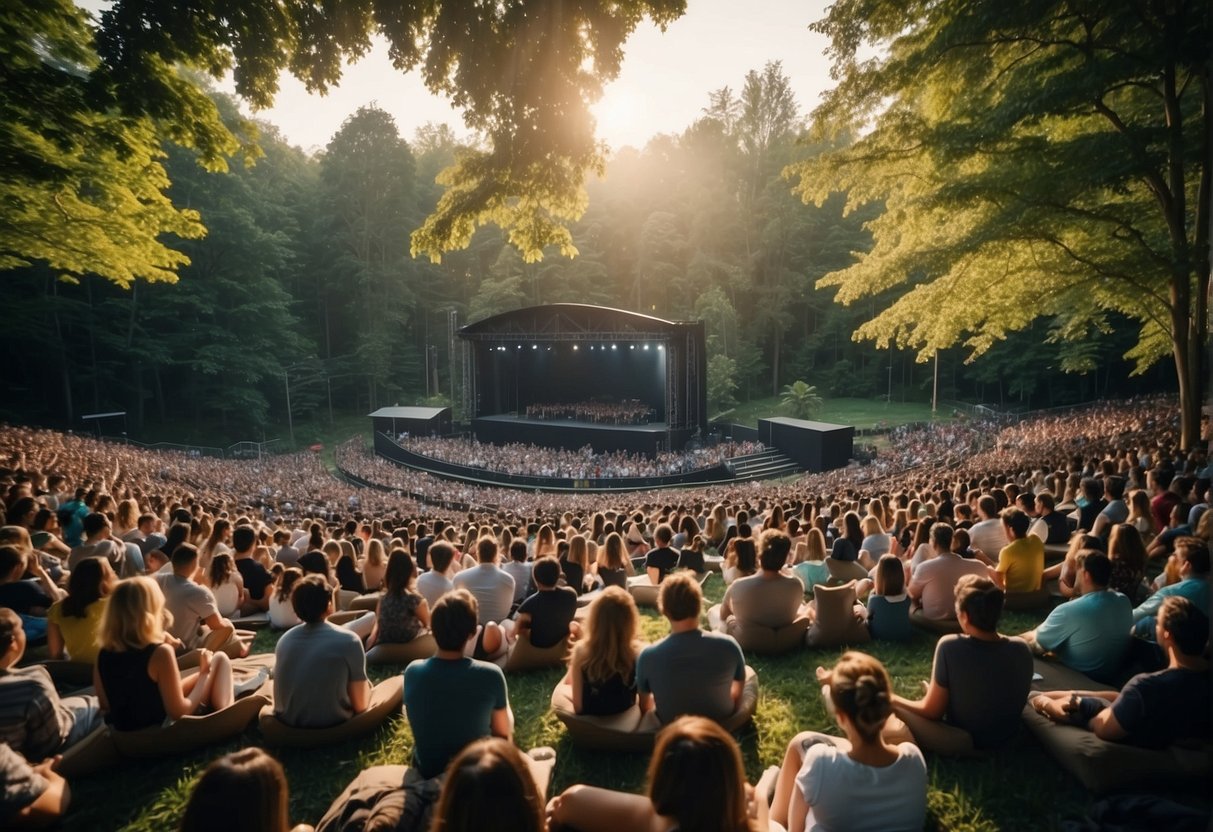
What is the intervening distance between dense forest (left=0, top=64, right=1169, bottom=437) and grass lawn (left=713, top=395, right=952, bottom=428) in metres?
1.61

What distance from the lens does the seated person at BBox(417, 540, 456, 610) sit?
197 inches

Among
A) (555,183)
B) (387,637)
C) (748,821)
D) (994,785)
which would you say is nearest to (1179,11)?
(555,183)

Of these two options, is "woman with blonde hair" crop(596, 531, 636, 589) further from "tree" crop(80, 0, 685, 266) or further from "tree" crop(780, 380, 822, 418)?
"tree" crop(780, 380, 822, 418)

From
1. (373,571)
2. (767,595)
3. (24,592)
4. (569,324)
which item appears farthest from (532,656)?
(569,324)

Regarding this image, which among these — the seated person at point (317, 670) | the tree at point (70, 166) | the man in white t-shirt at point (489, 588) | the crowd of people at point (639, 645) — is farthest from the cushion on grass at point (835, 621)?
the tree at point (70, 166)

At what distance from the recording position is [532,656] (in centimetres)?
422

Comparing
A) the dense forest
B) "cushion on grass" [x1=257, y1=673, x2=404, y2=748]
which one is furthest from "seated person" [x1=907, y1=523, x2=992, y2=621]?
the dense forest

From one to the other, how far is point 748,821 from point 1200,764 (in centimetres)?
244

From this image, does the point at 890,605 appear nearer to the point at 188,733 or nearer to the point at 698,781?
the point at 698,781

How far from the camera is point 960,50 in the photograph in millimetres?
7957

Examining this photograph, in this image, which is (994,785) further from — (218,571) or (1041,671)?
(218,571)

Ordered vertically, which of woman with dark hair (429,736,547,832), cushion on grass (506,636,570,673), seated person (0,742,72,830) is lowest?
cushion on grass (506,636,570,673)

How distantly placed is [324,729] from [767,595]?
295 cm

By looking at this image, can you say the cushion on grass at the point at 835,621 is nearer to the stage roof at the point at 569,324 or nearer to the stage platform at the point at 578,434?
the stage platform at the point at 578,434
